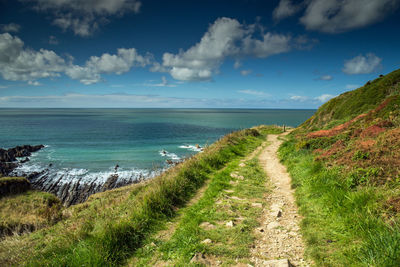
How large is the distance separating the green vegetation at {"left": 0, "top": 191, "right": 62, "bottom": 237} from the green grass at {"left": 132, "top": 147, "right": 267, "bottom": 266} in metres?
10.4

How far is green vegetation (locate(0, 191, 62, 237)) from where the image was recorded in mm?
13508

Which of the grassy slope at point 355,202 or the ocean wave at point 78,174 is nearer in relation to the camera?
the grassy slope at point 355,202

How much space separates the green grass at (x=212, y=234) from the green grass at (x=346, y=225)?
1.62m

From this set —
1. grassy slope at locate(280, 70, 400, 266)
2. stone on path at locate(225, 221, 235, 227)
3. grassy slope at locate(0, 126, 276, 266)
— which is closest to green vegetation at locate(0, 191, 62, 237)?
grassy slope at locate(0, 126, 276, 266)

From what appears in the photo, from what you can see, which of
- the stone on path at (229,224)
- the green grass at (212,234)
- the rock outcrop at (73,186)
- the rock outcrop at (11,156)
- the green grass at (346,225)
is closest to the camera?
the green grass at (346,225)

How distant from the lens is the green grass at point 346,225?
3623 mm

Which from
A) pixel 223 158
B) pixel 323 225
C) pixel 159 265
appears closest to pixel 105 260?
pixel 159 265

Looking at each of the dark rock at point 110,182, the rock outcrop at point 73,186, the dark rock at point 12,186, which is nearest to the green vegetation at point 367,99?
the dark rock at point 110,182

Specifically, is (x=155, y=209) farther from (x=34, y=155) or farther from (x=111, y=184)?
(x=34, y=155)

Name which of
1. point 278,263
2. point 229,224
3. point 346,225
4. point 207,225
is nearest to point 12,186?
point 207,225

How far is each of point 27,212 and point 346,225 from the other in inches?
936

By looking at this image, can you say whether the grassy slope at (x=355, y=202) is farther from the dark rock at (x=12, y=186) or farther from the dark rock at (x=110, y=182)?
the dark rock at (x=12, y=186)

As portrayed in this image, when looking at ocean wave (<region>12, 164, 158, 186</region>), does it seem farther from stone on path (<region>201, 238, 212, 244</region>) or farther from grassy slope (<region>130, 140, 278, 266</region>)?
stone on path (<region>201, 238, 212, 244</region>)

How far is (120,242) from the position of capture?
5359 millimetres
